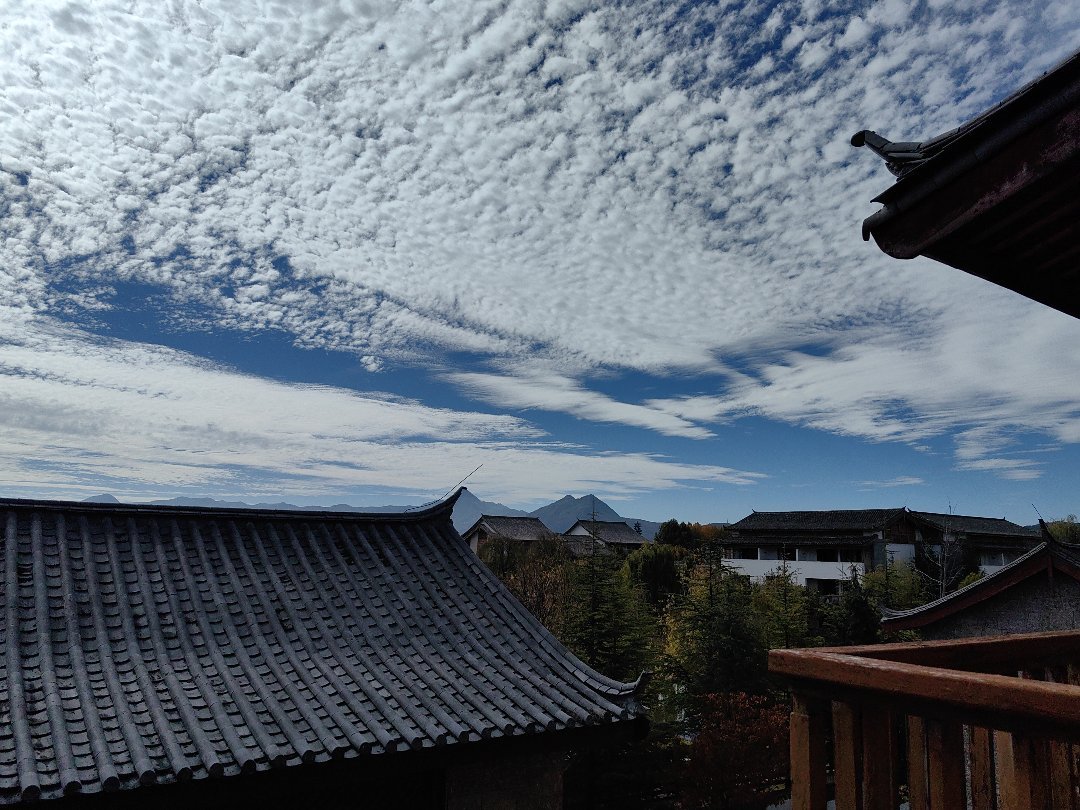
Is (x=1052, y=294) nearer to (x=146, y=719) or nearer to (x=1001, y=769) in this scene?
(x=1001, y=769)

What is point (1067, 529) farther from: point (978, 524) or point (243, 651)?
point (243, 651)

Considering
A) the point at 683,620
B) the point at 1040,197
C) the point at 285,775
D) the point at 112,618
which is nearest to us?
the point at 1040,197

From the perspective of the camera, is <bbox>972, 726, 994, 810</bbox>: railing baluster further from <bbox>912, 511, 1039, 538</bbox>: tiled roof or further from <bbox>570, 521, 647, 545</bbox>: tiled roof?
<bbox>570, 521, 647, 545</bbox>: tiled roof

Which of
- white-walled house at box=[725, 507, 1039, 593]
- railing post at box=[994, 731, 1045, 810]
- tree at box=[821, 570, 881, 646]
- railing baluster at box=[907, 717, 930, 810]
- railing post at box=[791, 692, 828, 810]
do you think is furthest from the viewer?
white-walled house at box=[725, 507, 1039, 593]

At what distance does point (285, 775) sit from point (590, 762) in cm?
805

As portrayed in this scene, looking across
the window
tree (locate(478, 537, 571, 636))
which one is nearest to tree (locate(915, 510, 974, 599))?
the window

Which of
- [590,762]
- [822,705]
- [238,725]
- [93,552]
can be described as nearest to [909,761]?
[822,705]

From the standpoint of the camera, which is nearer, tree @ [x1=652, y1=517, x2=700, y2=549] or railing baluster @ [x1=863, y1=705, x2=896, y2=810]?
railing baluster @ [x1=863, y1=705, x2=896, y2=810]

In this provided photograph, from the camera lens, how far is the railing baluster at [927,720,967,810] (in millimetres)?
1623

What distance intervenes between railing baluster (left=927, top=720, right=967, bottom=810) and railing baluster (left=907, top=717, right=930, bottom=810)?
8 cm

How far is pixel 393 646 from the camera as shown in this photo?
7.79 m

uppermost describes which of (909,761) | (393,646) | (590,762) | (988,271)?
(988,271)

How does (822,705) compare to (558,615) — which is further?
(558,615)

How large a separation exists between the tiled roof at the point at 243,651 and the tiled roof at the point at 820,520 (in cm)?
3127
